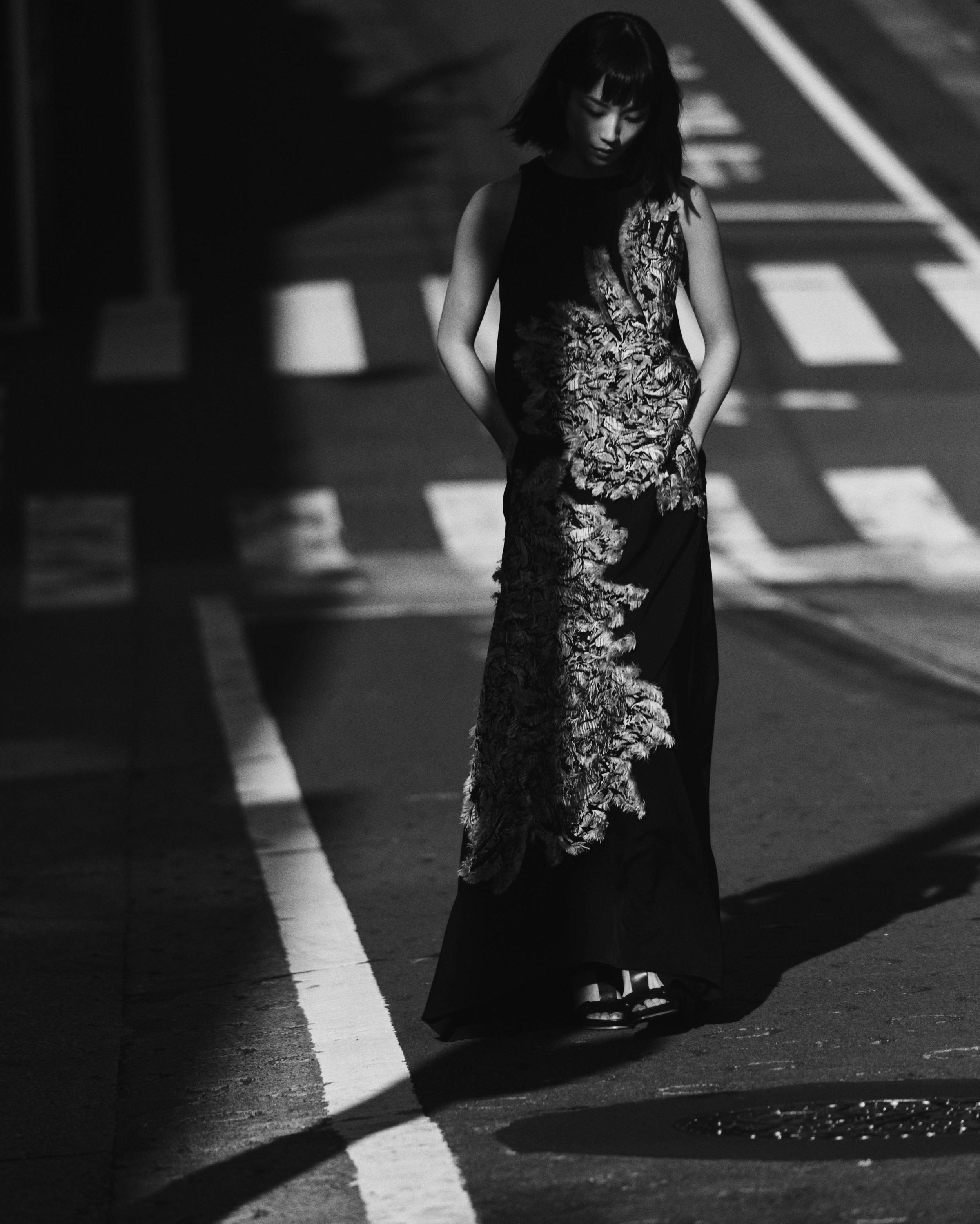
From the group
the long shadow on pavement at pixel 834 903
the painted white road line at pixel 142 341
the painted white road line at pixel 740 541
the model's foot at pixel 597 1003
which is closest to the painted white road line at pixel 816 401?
the painted white road line at pixel 740 541

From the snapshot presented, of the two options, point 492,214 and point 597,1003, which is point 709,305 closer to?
point 492,214

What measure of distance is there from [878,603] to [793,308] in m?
7.76

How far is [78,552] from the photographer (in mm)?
14039

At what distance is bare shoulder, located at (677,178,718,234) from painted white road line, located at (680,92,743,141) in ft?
69.6

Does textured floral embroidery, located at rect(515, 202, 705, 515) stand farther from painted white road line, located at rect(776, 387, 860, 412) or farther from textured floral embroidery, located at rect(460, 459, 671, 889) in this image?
painted white road line, located at rect(776, 387, 860, 412)

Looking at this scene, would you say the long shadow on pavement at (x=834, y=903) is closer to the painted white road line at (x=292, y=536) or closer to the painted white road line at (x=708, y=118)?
the painted white road line at (x=292, y=536)

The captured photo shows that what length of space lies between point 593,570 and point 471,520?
1007 centimetres

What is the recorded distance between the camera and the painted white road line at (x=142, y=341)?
18.4 m

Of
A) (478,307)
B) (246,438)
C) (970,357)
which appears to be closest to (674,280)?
(478,307)

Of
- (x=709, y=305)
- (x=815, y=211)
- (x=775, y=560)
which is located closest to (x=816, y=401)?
(x=775, y=560)

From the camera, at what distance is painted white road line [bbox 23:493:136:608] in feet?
42.2

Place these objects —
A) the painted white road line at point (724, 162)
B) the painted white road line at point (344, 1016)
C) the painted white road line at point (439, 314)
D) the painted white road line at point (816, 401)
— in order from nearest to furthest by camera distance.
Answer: the painted white road line at point (344, 1016), the painted white road line at point (816, 401), the painted white road line at point (439, 314), the painted white road line at point (724, 162)

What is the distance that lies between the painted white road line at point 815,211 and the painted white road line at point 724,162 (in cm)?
80

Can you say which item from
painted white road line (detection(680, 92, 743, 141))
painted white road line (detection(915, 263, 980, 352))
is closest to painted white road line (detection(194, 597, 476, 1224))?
painted white road line (detection(915, 263, 980, 352))
